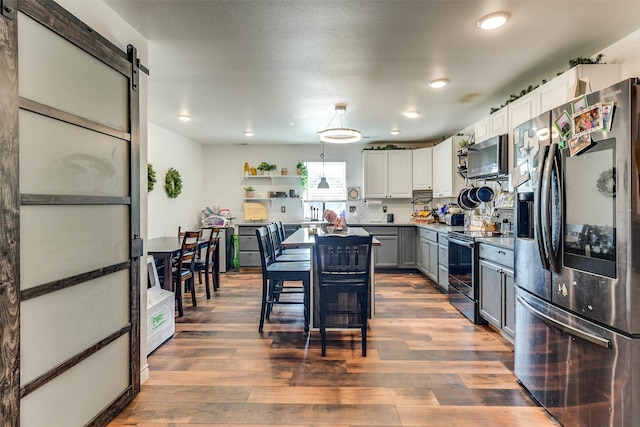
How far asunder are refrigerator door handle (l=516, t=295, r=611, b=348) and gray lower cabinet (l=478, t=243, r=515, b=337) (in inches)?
Result: 29.9

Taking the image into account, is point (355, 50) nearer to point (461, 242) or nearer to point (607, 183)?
point (607, 183)

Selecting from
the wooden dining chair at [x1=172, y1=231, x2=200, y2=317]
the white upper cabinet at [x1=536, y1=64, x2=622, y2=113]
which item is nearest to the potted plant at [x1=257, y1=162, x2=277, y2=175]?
the wooden dining chair at [x1=172, y1=231, x2=200, y2=317]

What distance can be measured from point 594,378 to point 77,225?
8.50 ft

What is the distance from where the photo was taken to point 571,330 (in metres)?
1.83

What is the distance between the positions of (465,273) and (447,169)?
2.32 m

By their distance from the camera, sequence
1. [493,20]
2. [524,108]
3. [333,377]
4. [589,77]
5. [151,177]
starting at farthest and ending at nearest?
[151,177]
[524,108]
[589,77]
[333,377]
[493,20]

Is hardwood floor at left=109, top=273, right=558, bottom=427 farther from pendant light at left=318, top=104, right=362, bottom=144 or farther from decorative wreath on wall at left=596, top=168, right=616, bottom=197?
pendant light at left=318, top=104, right=362, bottom=144

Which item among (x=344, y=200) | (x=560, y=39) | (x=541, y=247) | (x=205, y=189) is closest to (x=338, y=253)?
(x=541, y=247)

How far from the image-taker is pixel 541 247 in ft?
6.61

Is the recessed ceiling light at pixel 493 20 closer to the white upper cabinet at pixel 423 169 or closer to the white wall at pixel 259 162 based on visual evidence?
the white upper cabinet at pixel 423 169

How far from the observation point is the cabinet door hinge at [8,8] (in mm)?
1328

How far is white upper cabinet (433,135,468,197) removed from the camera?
18.1ft

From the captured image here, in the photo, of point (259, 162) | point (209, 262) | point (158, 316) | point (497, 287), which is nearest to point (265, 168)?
point (259, 162)

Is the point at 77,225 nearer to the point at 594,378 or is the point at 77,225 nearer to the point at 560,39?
the point at 594,378
